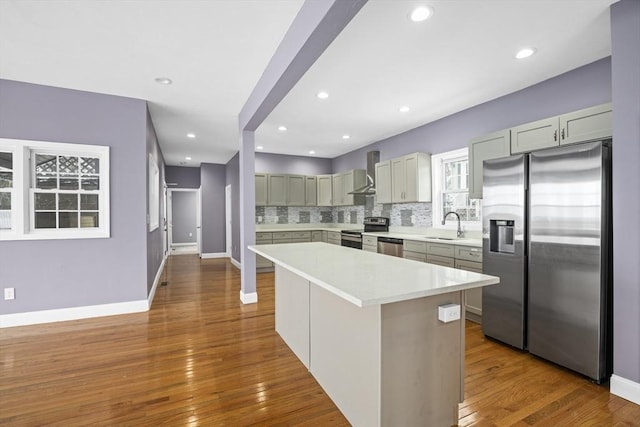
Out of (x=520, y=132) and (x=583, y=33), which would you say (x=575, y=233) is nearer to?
(x=520, y=132)

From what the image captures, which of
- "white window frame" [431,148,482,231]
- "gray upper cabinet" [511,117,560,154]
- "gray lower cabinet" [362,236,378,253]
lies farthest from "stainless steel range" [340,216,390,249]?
"gray upper cabinet" [511,117,560,154]

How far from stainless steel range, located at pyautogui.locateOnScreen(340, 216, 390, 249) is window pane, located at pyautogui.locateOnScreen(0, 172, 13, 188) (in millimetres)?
4860

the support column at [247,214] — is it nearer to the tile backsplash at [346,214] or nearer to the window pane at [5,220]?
the window pane at [5,220]

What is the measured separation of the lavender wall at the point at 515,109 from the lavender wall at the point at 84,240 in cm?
414

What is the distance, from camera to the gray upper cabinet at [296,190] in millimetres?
7000

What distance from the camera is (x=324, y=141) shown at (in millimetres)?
6129

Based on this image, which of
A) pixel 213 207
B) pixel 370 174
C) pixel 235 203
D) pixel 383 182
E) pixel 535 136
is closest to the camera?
pixel 535 136

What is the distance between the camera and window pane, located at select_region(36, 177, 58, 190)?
3486mm

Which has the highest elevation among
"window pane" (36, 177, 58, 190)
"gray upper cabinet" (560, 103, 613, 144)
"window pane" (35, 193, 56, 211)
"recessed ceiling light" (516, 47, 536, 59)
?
"recessed ceiling light" (516, 47, 536, 59)

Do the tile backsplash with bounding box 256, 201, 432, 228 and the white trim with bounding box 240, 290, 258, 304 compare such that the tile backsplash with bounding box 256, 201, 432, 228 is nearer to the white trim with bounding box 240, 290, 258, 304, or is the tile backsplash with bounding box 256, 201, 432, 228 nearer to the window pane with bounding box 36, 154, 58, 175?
the white trim with bounding box 240, 290, 258, 304

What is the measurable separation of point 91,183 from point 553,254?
16.4ft

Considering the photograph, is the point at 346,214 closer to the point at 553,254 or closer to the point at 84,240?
the point at 553,254

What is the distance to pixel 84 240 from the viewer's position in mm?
3582

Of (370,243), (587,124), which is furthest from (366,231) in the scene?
(587,124)
